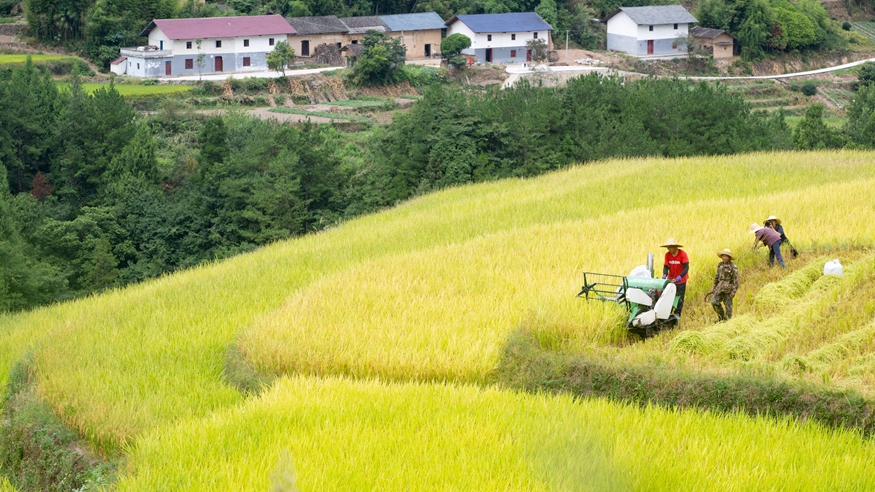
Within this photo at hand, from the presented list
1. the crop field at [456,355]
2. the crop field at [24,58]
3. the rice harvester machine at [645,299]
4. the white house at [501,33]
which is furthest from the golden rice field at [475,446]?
the white house at [501,33]

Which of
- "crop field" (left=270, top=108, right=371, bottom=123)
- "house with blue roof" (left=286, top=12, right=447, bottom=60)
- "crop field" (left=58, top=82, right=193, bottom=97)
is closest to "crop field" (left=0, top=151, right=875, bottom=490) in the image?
"crop field" (left=270, top=108, right=371, bottom=123)

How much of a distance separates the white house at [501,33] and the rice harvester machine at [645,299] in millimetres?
53571

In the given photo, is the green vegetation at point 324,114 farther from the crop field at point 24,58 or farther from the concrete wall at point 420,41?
the crop field at point 24,58

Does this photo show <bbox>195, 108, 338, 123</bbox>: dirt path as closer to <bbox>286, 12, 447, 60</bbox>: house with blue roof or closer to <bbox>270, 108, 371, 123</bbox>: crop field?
<bbox>270, 108, 371, 123</bbox>: crop field

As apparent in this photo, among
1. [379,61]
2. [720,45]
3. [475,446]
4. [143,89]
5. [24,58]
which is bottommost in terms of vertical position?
[475,446]

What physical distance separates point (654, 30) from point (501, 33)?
10.6m

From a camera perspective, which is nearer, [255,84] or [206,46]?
[255,84]

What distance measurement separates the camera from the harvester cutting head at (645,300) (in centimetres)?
978

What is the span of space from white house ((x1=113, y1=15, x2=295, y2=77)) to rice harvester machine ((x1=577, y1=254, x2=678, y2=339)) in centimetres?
4747

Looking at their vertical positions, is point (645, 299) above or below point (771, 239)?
below

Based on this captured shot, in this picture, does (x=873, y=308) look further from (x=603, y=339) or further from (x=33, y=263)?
(x=33, y=263)

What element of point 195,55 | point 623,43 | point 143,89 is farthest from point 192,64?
point 623,43

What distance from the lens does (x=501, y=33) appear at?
6309 cm

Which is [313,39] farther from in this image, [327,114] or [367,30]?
[327,114]
